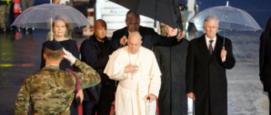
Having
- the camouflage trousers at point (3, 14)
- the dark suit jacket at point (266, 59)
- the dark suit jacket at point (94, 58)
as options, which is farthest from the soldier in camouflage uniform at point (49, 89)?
the camouflage trousers at point (3, 14)

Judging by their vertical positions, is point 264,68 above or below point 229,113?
above

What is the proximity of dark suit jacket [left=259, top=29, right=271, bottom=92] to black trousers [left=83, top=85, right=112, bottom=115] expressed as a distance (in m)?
2.36

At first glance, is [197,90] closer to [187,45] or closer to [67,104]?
[187,45]

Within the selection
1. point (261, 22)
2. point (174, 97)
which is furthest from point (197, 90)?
point (261, 22)

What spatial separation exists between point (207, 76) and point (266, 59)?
3.34ft

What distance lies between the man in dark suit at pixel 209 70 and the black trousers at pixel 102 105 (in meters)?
1.24

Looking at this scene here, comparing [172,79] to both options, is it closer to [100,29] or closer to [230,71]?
[100,29]

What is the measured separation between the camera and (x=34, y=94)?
3.39 m

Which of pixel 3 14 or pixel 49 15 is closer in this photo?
pixel 49 15

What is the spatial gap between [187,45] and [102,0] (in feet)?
22.7

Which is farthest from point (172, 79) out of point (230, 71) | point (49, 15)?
point (230, 71)

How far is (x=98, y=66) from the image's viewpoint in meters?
5.14

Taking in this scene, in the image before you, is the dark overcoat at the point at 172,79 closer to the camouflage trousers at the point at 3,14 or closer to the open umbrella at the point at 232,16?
the open umbrella at the point at 232,16

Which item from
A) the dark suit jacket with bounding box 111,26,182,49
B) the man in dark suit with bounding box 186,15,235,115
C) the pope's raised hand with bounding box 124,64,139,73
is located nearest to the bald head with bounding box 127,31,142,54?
the pope's raised hand with bounding box 124,64,139,73
